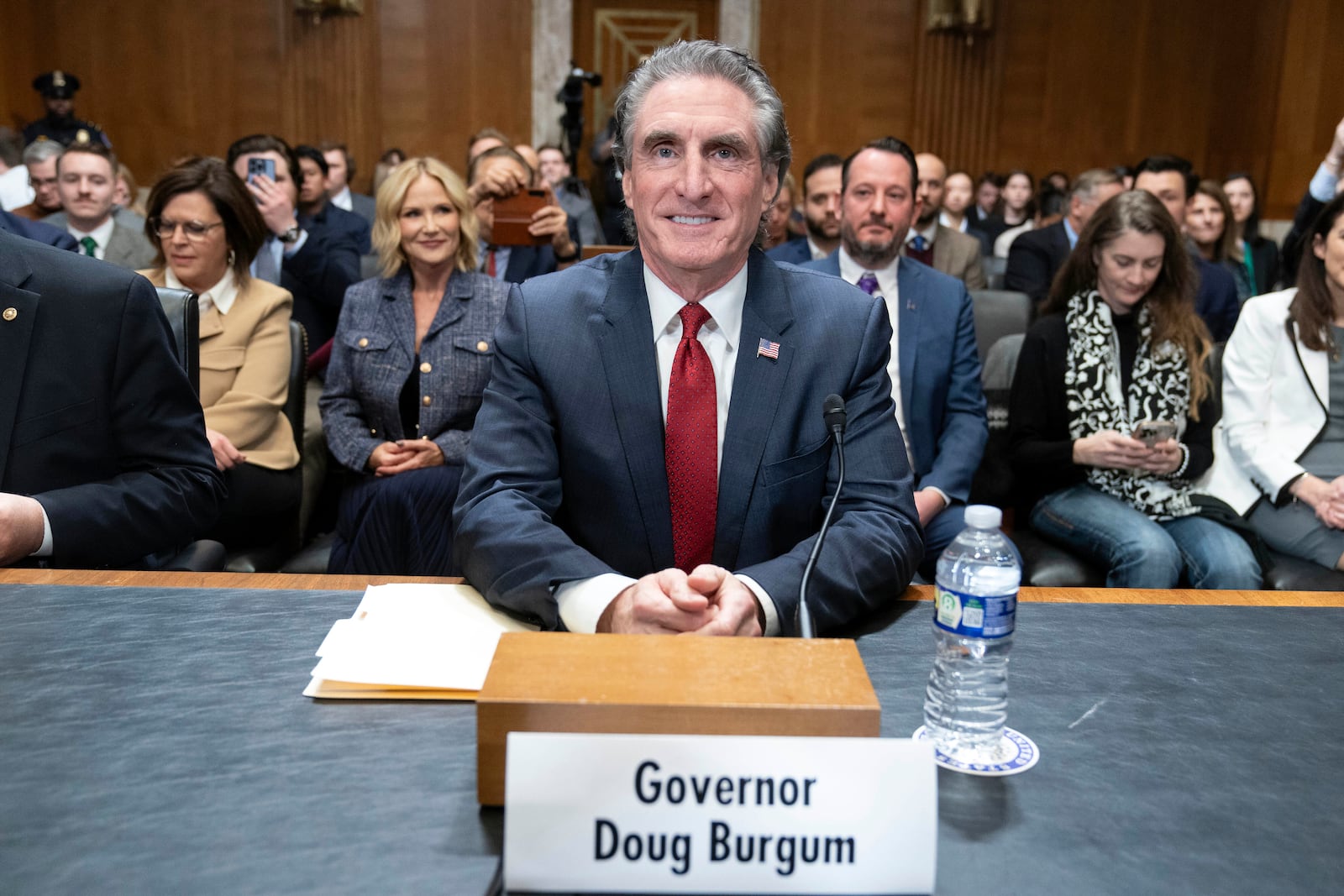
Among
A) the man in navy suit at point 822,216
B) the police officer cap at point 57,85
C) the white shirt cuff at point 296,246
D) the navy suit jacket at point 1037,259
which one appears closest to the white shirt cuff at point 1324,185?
the navy suit jacket at point 1037,259

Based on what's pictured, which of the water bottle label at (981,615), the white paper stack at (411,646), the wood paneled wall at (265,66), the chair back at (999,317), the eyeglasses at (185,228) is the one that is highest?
the wood paneled wall at (265,66)

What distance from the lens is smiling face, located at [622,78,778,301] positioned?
1552 mm

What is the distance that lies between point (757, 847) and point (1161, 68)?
10390 millimetres

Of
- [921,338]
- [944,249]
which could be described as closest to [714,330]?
[921,338]

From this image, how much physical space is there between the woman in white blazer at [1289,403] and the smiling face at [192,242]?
259cm

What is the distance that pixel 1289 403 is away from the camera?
8.98 feet

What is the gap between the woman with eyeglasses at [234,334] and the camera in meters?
2.62

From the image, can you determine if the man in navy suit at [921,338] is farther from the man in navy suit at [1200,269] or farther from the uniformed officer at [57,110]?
the uniformed officer at [57,110]

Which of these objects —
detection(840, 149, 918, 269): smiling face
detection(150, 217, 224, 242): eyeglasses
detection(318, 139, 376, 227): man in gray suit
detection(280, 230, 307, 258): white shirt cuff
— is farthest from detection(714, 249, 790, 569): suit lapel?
detection(318, 139, 376, 227): man in gray suit

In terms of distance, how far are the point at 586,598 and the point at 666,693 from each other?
44 centimetres

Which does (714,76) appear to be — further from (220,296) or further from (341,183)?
(341,183)

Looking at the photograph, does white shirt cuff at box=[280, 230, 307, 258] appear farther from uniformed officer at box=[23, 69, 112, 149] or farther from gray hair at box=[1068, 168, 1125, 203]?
uniformed officer at box=[23, 69, 112, 149]

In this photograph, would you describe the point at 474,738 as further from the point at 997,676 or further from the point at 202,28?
the point at 202,28

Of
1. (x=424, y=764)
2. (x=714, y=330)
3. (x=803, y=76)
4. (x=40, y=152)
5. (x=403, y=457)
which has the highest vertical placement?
(x=803, y=76)
